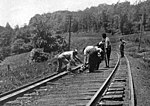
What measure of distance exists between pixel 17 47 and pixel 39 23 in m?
70.1

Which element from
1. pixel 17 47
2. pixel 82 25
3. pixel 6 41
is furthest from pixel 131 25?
pixel 6 41

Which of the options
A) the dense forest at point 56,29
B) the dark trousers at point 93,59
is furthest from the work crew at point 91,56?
the dense forest at point 56,29

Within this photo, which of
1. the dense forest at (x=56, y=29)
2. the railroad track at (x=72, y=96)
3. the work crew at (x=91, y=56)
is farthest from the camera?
the dense forest at (x=56, y=29)

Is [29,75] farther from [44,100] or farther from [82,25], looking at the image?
[82,25]

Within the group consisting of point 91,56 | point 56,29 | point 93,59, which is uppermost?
point 56,29

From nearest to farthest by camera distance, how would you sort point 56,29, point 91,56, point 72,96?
point 72,96 < point 91,56 < point 56,29

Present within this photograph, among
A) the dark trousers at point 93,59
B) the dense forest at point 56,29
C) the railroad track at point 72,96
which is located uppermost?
the dense forest at point 56,29

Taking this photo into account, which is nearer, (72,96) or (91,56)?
(72,96)

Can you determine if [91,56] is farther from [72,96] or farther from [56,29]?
[56,29]

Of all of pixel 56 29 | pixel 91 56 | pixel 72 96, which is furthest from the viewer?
pixel 56 29

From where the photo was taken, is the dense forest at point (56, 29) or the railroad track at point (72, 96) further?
the dense forest at point (56, 29)

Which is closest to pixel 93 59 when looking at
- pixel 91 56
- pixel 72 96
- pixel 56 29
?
pixel 91 56

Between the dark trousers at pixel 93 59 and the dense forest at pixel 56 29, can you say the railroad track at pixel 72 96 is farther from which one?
the dense forest at pixel 56 29

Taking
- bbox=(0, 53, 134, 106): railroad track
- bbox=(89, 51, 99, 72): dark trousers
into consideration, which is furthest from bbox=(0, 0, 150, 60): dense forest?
bbox=(0, 53, 134, 106): railroad track
